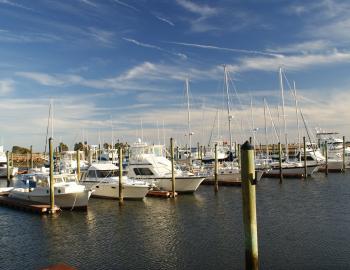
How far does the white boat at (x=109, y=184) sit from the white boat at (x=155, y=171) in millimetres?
2697

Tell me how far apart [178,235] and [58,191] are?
38.1ft

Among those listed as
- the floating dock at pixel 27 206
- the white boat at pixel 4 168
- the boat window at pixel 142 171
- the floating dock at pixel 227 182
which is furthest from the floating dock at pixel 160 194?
the white boat at pixel 4 168

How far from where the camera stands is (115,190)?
33.2 meters

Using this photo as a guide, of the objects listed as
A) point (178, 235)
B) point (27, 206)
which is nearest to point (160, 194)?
point (27, 206)

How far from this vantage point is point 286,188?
1592 inches

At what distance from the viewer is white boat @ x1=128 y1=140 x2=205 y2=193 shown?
36500 millimetres

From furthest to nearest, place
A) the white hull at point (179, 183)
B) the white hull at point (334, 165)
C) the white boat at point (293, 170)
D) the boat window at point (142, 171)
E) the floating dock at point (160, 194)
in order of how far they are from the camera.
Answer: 1. the white hull at point (334, 165)
2. the white boat at point (293, 170)
3. the boat window at point (142, 171)
4. the white hull at point (179, 183)
5. the floating dock at point (160, 194)

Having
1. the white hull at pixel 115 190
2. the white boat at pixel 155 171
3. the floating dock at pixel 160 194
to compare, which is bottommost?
the floating dock at pixel 160 194

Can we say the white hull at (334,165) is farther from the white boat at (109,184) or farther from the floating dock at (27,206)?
the floating dock at (27,206)

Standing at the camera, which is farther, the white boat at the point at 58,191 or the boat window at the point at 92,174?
the boat window at the point at 92,174

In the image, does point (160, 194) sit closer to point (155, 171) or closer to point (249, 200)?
point (155, 171)

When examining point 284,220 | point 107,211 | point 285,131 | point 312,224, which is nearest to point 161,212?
point 107,211

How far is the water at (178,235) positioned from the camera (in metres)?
16.1

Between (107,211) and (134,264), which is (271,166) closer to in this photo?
(107,211)
